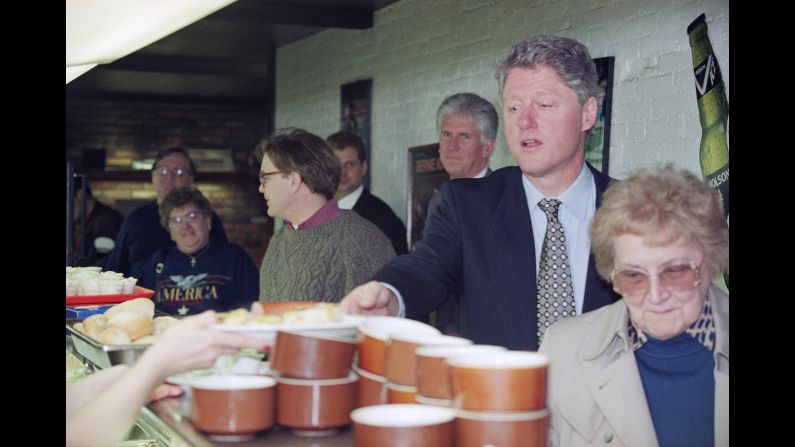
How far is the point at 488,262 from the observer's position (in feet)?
8.78

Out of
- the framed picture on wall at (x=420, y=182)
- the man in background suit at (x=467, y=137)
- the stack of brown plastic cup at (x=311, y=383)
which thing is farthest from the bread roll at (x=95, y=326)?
the framed picture on wall at (x=420, y=182)

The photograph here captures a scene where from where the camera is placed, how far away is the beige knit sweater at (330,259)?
373 centimetres

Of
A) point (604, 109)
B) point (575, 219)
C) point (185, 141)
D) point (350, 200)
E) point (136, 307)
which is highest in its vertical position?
point (185, 141)

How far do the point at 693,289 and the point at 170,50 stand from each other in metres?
8.61

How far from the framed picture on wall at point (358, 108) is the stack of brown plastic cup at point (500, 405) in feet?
21.7

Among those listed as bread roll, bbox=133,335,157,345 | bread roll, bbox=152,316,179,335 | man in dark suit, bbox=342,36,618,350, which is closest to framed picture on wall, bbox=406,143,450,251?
man in dark suit, bbox=342,36,618,350

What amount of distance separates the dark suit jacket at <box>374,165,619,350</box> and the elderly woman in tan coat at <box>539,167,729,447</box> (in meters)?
0.35

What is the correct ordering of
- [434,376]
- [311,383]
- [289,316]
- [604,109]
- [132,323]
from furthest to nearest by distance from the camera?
[604,109] → [132,323] → [289,316] → [311,383] → [434,376]

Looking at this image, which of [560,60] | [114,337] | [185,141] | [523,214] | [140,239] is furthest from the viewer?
[185,141]

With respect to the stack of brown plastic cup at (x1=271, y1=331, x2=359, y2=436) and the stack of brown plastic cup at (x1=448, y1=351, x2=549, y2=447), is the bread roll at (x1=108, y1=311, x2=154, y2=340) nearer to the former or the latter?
the stack of brown plastic cup at (x1=271, y1=331, x2=359, y2=436)

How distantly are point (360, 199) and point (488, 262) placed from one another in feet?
10.7

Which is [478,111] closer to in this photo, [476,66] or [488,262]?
[476,66]

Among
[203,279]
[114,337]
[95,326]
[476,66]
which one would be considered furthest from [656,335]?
[476,66]

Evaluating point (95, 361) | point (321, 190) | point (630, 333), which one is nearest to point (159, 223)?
point (321, 190)
